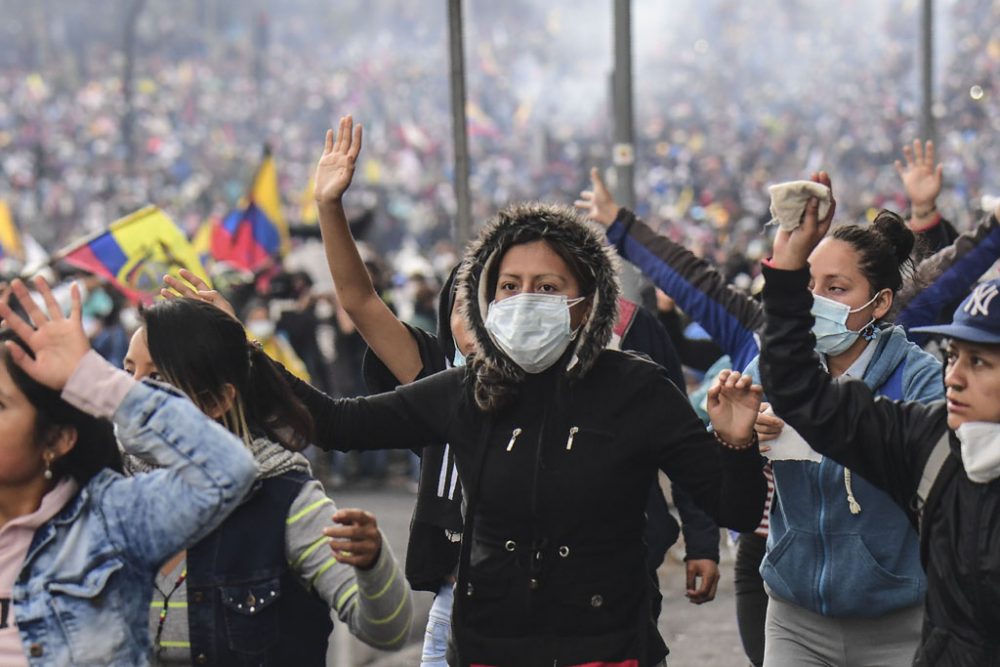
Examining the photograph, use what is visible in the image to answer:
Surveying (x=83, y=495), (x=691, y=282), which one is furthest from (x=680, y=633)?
(x=83, y=495)

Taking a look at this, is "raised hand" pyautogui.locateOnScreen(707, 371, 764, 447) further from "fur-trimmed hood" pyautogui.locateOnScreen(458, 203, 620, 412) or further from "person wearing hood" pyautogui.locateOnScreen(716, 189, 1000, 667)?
"fur-trimmed hood" pyautogui.locateOnScreen(458, 203, 620, 412)

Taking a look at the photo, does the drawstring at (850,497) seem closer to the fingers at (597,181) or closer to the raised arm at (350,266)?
the raised arm at (350,266)

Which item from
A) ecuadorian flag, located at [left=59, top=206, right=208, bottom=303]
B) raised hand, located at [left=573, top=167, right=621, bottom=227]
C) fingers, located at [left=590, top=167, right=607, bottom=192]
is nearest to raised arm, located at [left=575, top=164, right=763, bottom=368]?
raised hand, located at [left=573, top=167, right=621, bottom=227]

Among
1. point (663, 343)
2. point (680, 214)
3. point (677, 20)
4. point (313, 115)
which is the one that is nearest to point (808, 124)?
point (680, 214)

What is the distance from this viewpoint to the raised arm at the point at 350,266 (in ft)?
13.2

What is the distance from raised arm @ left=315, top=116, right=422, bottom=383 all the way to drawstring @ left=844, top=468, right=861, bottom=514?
1248 millimetres

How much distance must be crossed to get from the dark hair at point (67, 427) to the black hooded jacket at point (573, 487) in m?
0.83

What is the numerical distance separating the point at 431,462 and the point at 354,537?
1.49m

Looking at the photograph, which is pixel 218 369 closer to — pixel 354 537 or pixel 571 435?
pixel 354 537

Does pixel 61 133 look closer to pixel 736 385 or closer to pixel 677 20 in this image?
pixel 677 20

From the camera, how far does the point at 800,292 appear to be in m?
3.15

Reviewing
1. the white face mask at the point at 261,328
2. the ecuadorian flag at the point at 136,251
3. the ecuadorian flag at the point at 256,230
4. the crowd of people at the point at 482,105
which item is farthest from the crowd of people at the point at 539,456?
the crowd of people at the point at 482,105

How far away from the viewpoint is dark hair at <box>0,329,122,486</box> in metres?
2.82

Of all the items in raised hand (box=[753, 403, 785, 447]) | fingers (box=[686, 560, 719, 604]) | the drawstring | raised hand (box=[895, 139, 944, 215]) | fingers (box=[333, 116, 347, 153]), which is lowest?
fingers (box=[686, 560, 719, 604])
